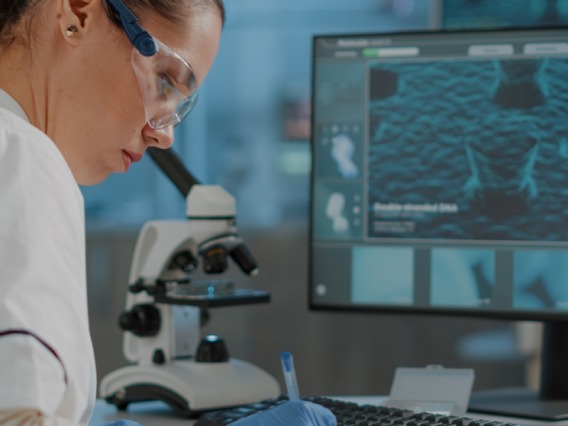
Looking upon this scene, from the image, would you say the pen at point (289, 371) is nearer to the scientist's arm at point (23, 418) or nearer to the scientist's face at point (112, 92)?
the scientist's face at point (112, 92)

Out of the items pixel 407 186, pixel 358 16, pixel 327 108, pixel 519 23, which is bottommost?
pixel 407 186

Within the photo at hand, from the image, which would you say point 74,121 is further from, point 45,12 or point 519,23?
point 519,23

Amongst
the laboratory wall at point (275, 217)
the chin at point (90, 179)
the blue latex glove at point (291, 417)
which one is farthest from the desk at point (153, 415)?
Result: the laboratory wall at point (275, 217)

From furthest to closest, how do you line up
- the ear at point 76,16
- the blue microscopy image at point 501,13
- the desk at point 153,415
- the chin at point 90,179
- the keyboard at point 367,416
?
the blue microscopy image at point 501,13 < the desk at point 153,415 < the keyboard at point 367,416 < the chin at point 90,179 < the ear at point 76,16

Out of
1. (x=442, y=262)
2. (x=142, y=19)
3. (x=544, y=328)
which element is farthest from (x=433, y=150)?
(x=142, y=19)

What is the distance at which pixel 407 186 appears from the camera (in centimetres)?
149

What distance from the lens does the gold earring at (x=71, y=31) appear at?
84 centimetres

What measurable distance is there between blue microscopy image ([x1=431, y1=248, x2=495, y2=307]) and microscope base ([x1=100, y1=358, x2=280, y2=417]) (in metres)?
0.32

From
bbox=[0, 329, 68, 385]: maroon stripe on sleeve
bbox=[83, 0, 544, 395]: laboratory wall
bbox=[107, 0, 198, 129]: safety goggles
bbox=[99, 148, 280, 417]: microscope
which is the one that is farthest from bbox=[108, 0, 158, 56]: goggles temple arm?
bbox=[83, 0, 544, 395]: laboratory wall

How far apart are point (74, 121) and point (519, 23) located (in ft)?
4.06

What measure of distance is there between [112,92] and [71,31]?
7cm

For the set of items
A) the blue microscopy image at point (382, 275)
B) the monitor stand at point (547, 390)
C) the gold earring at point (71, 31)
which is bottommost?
the monitor stand at point (547, 390)

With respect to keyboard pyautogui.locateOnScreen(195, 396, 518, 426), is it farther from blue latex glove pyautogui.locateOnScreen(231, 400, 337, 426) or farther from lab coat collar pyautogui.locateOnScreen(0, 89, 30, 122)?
lab coat collar pyautogui.locateOnScreen(0, 89, 30, 122)

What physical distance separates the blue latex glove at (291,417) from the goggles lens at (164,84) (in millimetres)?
339
